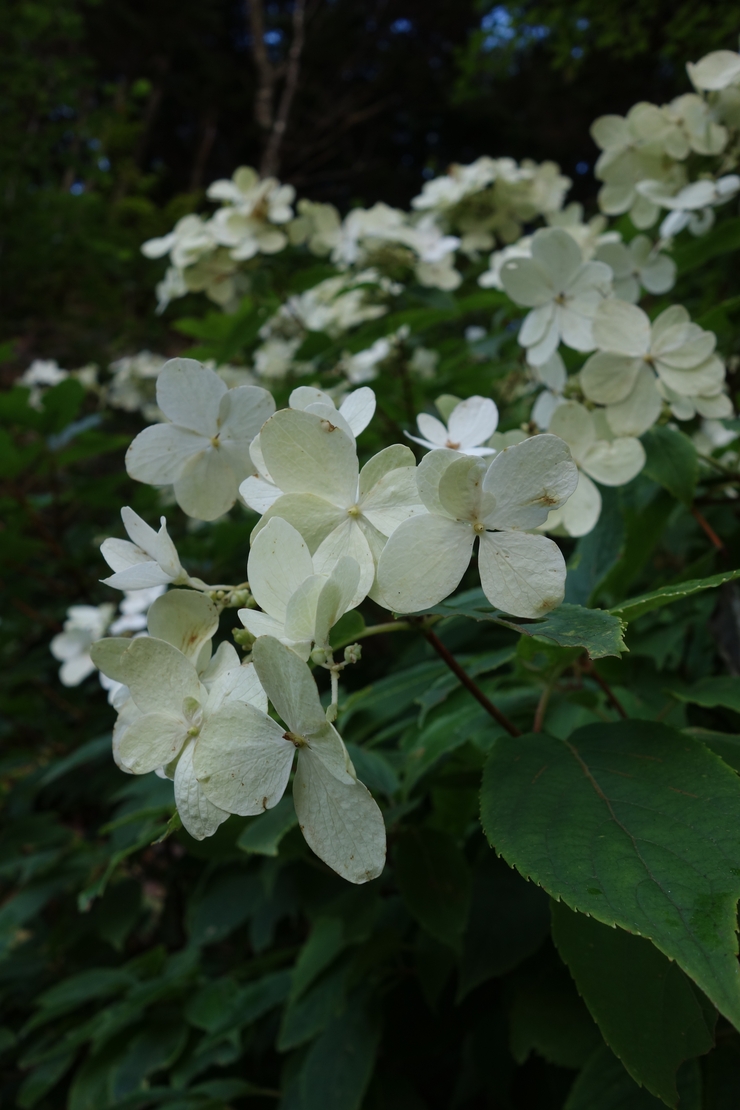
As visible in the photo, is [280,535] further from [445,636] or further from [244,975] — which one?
[244,975]

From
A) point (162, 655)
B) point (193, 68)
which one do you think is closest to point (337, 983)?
point (162, 655)

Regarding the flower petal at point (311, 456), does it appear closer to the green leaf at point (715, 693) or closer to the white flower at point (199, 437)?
the white flower at point (199, 437)

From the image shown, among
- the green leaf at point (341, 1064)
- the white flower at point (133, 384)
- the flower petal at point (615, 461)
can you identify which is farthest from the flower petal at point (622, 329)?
the white flower at point (133, 384)

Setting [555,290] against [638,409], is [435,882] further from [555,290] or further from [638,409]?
[555,290]

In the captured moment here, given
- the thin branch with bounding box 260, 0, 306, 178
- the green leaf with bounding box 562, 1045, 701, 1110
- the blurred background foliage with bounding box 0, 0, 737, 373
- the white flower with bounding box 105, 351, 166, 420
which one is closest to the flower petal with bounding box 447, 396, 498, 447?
the green leaf with bounding box 562, 1045, 701, 1110

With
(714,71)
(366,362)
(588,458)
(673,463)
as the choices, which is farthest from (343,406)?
(366,362)

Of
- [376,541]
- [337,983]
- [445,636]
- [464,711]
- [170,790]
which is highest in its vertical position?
[376,541]
